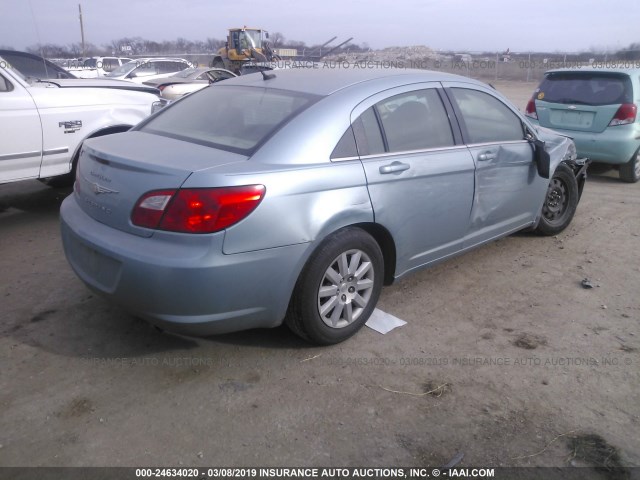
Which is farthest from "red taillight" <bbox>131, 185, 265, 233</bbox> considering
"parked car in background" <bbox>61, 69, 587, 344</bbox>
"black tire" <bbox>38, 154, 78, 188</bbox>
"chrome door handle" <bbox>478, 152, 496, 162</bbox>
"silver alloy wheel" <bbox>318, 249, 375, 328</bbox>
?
"black tire" <bbox>38, 154, 78, 188</bbox>

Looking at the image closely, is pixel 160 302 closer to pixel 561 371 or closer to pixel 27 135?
pixel 561 371

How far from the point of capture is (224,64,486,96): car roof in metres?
3.61

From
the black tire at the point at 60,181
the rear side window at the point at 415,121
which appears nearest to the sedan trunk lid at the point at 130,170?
the rear side window at the point at 415,121

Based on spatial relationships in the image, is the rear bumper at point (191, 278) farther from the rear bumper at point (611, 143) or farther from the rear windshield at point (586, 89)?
the rear windshield at point (586, 89)

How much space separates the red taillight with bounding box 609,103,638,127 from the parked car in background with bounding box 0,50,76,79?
806 cm

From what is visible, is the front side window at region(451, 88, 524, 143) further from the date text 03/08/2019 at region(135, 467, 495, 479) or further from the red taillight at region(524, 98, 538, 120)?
the red taillight at region(524, 98, 538, 120)

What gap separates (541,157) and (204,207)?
10.2ft

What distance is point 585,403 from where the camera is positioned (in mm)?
2932

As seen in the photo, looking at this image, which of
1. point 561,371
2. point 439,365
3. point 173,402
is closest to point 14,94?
point 173,402

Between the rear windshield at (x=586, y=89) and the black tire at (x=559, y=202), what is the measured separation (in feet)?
9.00

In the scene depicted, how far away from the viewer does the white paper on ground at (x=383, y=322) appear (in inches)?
146

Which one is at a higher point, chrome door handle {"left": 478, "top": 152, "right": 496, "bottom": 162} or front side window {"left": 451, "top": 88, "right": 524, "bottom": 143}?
front side window {"left": 451, "top": 88, "right": 524, "bottom": 143}

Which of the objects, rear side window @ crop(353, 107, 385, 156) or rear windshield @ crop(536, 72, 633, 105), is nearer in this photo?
rear side window @ crop(353, 107, 385, 156)

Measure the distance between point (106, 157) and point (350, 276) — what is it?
157cm
